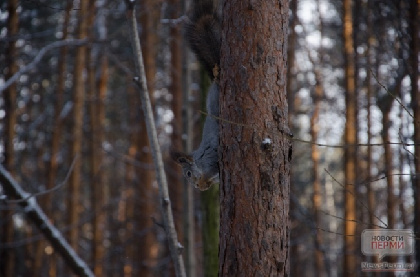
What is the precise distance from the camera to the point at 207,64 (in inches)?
144

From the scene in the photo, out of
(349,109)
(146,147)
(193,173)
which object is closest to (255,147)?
(193,173)

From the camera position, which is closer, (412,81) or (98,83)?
(412,81)

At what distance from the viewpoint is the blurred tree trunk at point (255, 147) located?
2.67 meters

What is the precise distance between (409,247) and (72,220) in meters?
6.81

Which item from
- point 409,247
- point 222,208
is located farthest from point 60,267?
point 222,208

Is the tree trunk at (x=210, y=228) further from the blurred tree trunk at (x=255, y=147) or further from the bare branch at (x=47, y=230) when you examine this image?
the blurred tree trunk at (x=255, y=147)

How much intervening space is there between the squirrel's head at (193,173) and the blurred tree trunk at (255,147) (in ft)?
2.45

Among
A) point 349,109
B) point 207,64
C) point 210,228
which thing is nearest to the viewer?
point 207,64

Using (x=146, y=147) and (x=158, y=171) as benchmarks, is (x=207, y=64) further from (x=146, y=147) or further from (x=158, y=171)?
(x=146, y=147)

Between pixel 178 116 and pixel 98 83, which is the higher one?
pixel 98 83

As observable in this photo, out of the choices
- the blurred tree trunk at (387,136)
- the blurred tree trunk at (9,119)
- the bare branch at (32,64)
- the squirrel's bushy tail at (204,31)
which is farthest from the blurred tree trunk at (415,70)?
the blurred tree trunk at (9,119)

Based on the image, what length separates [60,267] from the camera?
15797 mm

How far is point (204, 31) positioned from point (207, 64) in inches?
9.6

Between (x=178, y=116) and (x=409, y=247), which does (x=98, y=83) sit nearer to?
(x=178, y=116)
